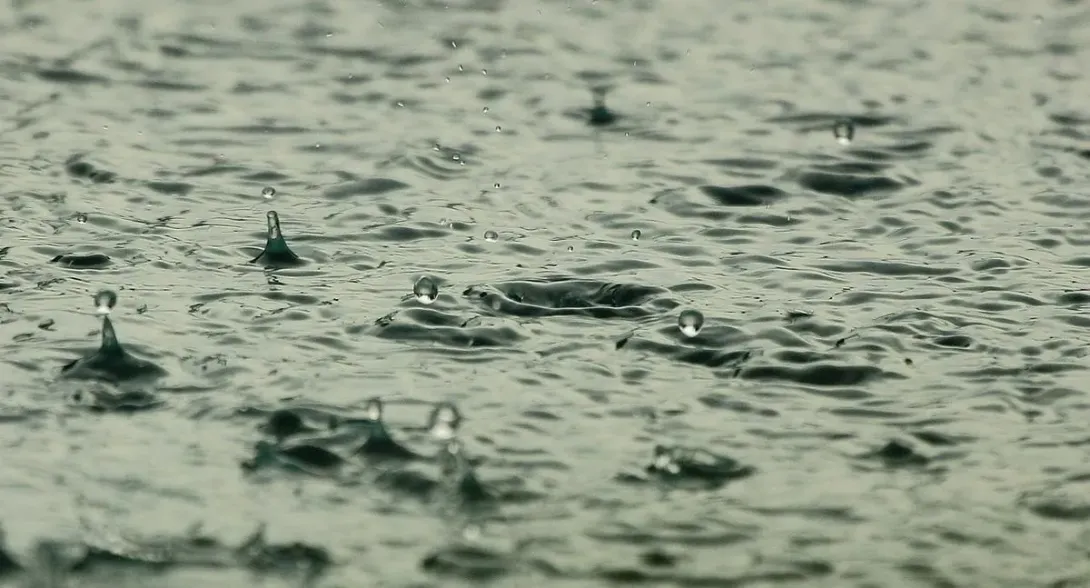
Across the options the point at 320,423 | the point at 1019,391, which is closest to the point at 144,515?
the point at 320,423

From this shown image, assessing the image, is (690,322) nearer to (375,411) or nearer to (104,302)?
(375,411)

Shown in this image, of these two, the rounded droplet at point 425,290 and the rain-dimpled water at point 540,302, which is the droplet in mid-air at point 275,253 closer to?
the rain-dimpled water at point 540,302

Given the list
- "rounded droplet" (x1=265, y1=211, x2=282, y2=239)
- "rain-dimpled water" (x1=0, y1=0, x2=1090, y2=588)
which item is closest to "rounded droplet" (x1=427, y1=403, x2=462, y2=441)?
"rain-dimpled water" (x1=0, y1=0, x2=1090, y2=588)

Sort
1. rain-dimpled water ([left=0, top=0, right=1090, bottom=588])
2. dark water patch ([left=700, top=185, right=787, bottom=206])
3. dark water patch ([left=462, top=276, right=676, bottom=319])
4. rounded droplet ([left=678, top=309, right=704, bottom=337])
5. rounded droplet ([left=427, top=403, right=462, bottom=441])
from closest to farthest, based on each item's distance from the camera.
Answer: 1. rain-dimpled water ([left=0, top=0, right=1090, bottom=588])
2. rounded droplet ([left=427, top=403, right=462, bottom=441])
3. rounded droplet ([left=678, top=309, right=704, bottom=337])
4. dark water patch ([left=462, top=276, right=676, bottom=319])
5. dark water patch ([left=700, top=185, right=787, bottom=206])

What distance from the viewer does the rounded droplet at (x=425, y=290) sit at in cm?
616

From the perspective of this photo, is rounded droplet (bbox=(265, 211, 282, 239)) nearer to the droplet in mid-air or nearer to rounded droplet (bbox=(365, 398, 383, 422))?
the droplet in mid-air

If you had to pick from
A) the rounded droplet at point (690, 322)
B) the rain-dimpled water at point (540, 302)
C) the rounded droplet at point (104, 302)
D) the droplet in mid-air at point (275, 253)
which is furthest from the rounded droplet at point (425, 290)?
the rounded droplet at point (104, 302)

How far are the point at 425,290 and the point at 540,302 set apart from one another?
0.43 metres

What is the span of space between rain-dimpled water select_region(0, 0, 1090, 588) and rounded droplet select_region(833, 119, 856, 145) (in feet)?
0.45

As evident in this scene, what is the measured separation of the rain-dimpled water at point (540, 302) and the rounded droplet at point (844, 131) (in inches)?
5.4

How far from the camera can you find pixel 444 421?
16.6 feet

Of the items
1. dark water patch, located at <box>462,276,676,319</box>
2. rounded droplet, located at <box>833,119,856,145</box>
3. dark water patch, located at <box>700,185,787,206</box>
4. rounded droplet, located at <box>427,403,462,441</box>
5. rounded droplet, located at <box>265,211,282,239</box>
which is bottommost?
rounded droplet, located at <box>427,403,462,441</box>

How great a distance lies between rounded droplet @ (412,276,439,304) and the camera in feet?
20.2

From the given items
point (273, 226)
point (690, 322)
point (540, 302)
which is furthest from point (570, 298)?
point (273, 226)
